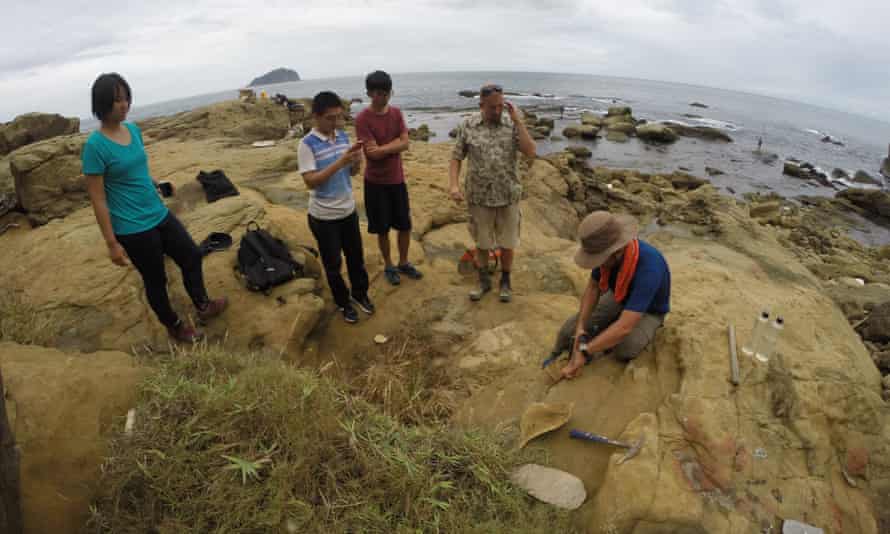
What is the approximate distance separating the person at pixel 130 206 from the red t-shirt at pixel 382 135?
5.47ft

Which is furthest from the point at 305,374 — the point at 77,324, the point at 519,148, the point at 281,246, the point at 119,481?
the point at 519,148

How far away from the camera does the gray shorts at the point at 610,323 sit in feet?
10.2

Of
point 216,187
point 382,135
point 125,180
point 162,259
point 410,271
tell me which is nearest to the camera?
point 125,180

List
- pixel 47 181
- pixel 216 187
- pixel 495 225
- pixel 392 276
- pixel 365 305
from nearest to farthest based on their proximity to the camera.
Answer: pixel 365 305 < pixel 495 225 < pixel 392 276 < pixel 47 181 < pixel 216 187

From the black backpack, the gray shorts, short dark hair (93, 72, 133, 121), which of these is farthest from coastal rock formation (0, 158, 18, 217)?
the gray shorts

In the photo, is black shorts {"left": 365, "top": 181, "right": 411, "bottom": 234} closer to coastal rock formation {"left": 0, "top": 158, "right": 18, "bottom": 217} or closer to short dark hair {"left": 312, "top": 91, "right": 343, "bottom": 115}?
short dark hair {"left": 312, "top": 91, "right": 343, "bottom": 115}

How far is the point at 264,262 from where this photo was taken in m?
4.00

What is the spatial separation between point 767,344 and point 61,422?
14.1 ft

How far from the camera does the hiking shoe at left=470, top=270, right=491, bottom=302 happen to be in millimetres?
4402

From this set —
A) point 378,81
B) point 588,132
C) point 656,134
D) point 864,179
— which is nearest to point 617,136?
point 588,132

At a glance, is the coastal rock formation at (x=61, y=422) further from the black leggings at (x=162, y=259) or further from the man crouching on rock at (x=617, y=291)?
the man crouching on rock at (x=617, y=291)

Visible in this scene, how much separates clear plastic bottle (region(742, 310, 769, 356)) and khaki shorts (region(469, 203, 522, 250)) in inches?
81.1

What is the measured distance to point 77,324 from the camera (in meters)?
3.50

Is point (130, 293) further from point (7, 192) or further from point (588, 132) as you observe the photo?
point (588, 132)
